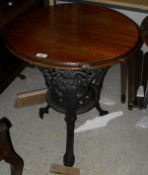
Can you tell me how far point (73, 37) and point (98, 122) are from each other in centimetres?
70

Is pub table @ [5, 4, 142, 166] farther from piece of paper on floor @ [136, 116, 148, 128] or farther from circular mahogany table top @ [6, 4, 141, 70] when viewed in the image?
piece of paper on floor @ [136, 116, 148, 128]

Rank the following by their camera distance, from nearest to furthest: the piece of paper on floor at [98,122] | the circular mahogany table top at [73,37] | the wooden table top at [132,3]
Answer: the circular mahogany table top at [73,37] < the piece of paper on floor at [98,122] < the wooden table top at [132,3]

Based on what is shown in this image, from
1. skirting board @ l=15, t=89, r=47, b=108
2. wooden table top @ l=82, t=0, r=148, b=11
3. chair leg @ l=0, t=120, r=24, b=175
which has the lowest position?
skirting board @ l=15, t=89, r=47, b=108

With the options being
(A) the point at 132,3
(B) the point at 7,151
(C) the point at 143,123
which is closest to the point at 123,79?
(C) the point at 143,123

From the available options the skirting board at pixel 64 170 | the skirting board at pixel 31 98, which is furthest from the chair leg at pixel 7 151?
the skirting board at pixel 31 98

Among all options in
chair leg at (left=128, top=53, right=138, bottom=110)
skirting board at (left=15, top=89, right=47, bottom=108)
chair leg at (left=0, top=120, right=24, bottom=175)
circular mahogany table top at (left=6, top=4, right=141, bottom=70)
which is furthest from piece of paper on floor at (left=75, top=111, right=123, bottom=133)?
circular mahogany table top at (left=6, top=4, right=141, bottom=70)

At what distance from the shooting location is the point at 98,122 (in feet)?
6.12

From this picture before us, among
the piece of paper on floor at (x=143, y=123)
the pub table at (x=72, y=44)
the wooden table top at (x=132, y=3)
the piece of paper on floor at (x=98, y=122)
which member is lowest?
the piece of paper on floor at (x=143, y=123)

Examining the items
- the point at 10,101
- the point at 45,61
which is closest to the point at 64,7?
the point at 45,61

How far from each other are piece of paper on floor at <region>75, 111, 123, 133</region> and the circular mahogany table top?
2.23 ft

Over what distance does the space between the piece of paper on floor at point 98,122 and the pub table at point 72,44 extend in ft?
0.45

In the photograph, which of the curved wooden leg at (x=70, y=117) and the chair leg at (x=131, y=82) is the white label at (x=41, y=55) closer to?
the curved wooden leg at (x=70, y=117)

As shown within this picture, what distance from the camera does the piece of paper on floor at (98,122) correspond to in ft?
5.99

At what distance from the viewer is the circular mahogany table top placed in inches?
49.4
